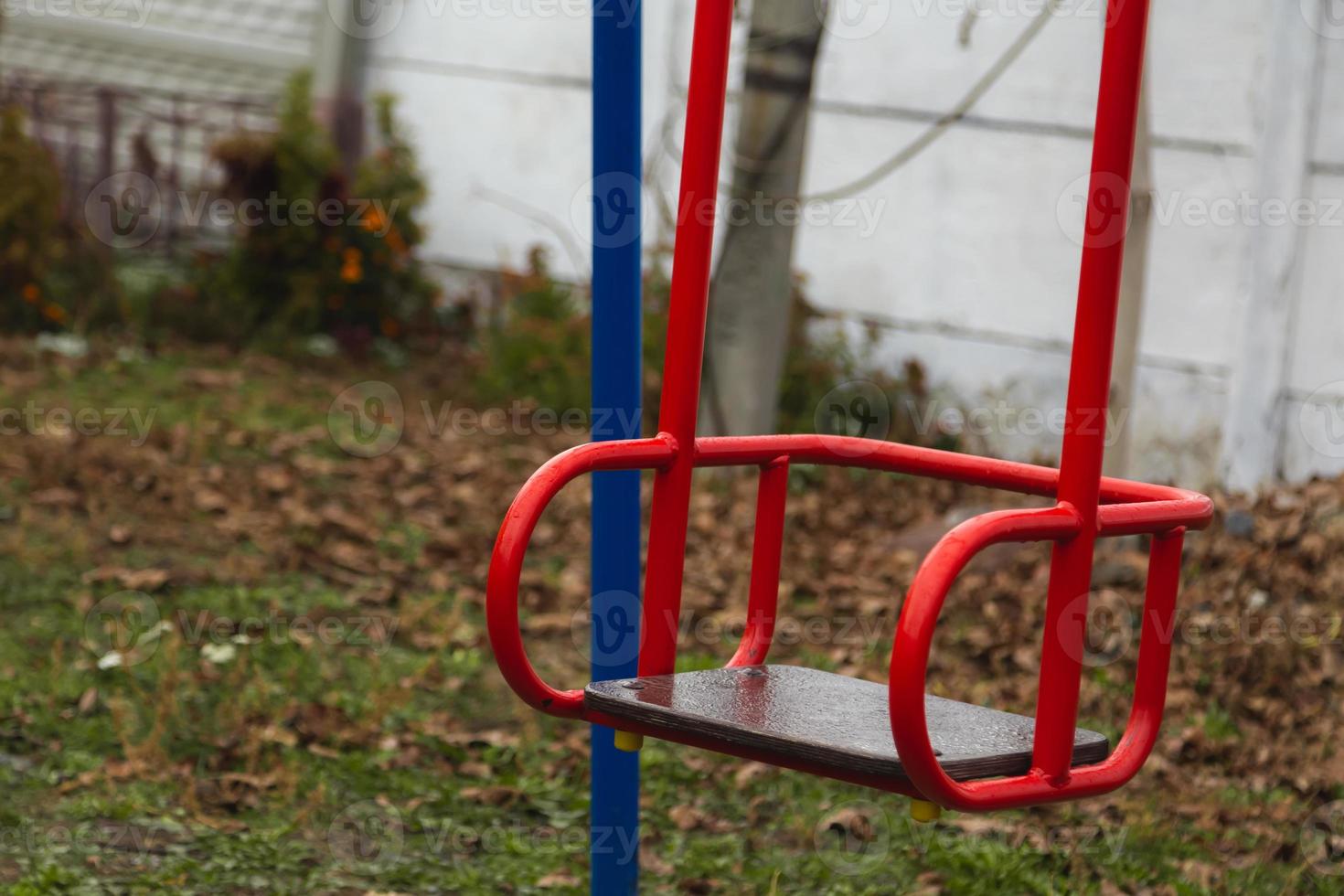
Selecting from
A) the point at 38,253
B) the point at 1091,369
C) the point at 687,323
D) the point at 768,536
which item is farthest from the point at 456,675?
the point at 38,253

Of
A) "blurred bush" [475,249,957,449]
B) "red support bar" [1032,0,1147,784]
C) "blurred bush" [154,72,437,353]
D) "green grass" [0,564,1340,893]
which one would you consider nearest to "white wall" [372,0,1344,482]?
"blurred bush" [475,249,957,449]

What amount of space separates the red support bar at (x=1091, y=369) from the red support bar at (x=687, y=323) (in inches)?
23.8

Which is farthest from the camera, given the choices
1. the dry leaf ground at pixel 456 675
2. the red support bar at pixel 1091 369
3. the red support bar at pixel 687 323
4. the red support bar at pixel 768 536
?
the dry leaf ground at pixel 456 675

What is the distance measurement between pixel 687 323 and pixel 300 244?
642 centimetres

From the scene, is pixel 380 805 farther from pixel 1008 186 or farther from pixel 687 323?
pixel 1008 186

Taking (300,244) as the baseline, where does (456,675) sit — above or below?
below

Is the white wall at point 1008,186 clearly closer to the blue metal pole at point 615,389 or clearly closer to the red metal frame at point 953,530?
the blue metal pole at point 615,389

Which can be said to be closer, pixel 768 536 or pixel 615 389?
pixel 768 536

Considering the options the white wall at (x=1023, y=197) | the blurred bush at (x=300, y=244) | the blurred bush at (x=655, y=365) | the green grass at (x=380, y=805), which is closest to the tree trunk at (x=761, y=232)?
the white wall at (x=1023, y=197)

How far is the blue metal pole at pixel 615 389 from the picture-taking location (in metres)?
2.72

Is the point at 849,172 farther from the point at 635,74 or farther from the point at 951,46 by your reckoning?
the point at 635,74

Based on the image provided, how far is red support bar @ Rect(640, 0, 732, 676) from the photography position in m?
2.37

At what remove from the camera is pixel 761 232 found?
20.6 feet

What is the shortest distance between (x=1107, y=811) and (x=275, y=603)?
100 inches
